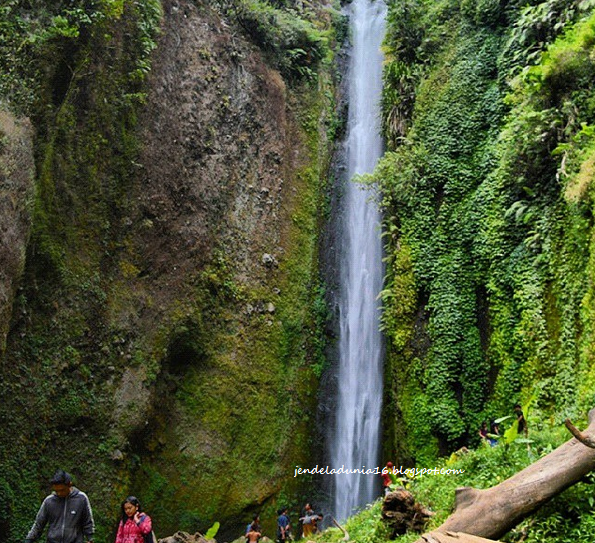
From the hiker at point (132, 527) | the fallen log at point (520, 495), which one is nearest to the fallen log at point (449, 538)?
the fallen log at point (520, 495)

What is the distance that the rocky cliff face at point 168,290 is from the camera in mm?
10586

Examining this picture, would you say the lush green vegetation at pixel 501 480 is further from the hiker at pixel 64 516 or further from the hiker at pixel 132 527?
the hiker at pixel 64 516

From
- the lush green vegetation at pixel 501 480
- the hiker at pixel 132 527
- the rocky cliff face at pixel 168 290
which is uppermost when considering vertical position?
the rocky cliff face at pixel 168 290

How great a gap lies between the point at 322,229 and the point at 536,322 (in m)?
7.69

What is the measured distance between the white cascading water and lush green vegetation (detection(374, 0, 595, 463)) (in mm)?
739

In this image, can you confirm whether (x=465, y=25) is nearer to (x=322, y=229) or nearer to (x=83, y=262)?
(x=322, y=229)

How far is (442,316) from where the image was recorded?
1242cm

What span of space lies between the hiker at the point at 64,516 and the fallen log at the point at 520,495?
2985 mm

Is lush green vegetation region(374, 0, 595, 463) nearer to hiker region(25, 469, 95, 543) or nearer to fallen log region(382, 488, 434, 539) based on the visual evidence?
fallen log region(382, 488, 434, 539)

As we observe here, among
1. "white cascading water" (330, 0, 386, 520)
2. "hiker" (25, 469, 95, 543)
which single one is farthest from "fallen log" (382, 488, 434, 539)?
"white cascading water" (330, 0, 386, 520)

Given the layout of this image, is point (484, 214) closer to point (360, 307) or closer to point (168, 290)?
point (360, 307)

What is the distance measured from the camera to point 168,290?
41.2 ft

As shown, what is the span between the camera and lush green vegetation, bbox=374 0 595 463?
30.7 feet

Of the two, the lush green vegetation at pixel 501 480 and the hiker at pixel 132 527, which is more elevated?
the lush green vegetation at pixel 501 480
